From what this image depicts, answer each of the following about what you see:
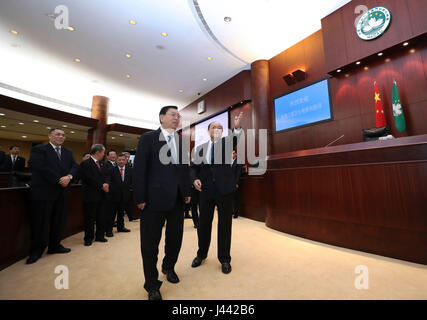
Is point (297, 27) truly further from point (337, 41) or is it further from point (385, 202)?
point (385, 202)

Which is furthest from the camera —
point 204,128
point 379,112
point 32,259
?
point 204,128

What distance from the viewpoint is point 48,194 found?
229 centimetres

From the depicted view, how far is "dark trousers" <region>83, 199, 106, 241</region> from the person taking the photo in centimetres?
280

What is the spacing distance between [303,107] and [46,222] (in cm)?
535

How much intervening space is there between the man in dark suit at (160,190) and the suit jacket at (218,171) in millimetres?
366

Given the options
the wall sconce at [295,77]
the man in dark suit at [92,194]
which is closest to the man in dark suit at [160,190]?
the man in dark suit at [92,194]

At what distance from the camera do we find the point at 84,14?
14.2 ft

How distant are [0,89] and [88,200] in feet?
24.6

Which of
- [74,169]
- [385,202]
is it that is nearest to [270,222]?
[385,202]

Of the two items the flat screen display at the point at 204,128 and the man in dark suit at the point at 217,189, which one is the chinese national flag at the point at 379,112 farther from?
the flat screen display at the point at 204,128

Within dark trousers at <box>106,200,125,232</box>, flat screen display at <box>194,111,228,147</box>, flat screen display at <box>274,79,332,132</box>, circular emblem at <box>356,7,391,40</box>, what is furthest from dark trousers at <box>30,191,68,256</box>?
circular emblem at <box>356,7,391,40</box>

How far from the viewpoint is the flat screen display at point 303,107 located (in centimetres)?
460

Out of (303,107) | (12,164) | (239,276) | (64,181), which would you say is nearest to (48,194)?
(64,181)

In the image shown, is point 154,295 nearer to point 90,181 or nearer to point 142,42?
point 90,181
